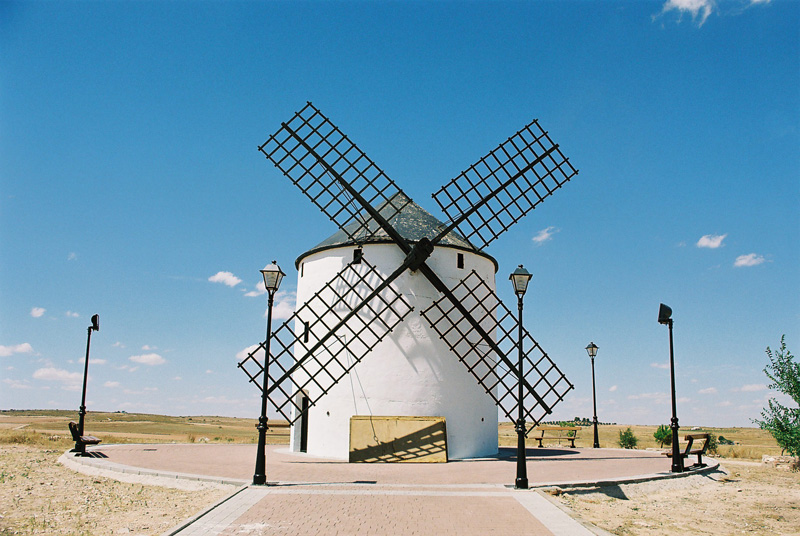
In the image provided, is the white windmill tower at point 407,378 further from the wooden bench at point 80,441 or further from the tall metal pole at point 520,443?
the wooden bench at point 80,441

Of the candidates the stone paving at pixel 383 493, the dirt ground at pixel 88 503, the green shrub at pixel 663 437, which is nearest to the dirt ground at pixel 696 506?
the stone paving at pixel 383 493

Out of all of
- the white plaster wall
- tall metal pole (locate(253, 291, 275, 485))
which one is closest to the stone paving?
tall metal pole (locate(253, 291, 275, 485))

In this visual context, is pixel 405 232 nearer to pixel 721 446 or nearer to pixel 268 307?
pixel 268 307

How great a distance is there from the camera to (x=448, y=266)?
15219 millimetres

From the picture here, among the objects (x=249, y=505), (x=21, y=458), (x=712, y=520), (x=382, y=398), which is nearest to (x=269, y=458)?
(x=382, y=398)

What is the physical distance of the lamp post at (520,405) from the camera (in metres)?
9.12

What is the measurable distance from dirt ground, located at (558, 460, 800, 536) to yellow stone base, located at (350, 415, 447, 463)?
504 cm

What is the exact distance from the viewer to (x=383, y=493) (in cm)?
867

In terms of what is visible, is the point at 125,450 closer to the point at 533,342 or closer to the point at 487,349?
the point at 487,349

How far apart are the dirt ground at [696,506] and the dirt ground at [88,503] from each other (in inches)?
217

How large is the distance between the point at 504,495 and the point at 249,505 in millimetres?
3798

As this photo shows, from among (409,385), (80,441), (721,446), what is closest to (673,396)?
(409,385)

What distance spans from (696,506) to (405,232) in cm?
905

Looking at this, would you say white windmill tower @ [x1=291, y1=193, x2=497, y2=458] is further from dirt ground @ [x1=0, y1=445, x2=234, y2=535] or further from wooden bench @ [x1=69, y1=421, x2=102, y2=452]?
dirt ground @ [x1=0, y1=445, x2=234, y2=535]
